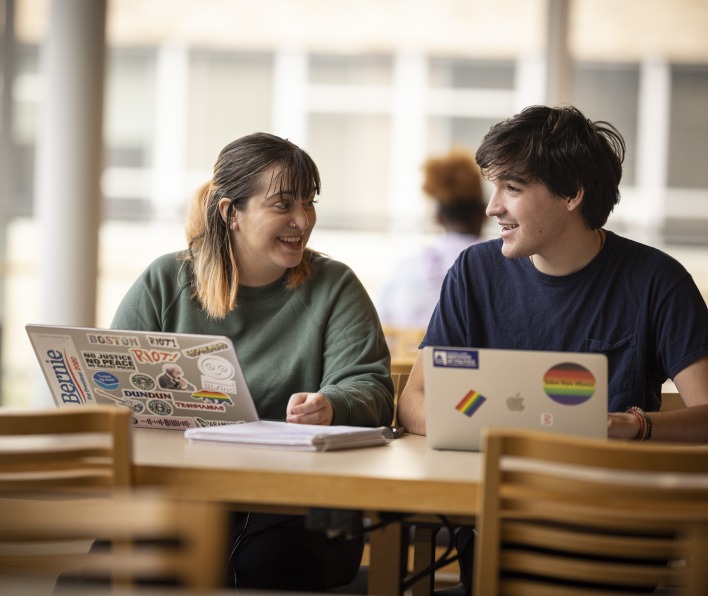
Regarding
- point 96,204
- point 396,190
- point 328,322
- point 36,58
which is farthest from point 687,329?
point 36,58

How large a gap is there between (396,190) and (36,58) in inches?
87.5

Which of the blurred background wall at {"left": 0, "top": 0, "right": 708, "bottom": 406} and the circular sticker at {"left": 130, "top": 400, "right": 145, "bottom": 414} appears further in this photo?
the blurred background wall at {"left": 0, "top": 0, "right": 708, "bottom": 406}

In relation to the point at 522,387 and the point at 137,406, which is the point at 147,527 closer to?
the point at 522,387

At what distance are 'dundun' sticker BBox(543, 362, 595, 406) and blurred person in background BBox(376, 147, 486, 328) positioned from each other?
2.51 metres

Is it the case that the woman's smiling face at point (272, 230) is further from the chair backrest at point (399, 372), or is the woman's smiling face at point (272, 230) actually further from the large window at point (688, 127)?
the large window at point (688, 127)

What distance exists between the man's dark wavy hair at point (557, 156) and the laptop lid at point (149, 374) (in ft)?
2.46

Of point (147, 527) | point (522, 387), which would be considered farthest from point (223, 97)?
point (147, 527)

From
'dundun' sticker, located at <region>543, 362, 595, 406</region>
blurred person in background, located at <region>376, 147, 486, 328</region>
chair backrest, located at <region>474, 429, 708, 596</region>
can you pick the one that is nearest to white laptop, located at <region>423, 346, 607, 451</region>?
'dundun' sticker, located at <region>543, 362, 595, 406</region>

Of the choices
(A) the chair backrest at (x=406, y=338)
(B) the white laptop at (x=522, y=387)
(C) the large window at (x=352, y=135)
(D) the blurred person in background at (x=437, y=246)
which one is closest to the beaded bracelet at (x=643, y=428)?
(B) the white laptop at (x=522, y=387)

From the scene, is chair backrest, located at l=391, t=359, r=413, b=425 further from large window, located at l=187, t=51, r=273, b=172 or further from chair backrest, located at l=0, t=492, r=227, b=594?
large window, located at l=187, t=51, r=273, b=172

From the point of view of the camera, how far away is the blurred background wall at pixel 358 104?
5.79 metres

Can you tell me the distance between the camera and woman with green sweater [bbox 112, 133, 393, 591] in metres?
2.26

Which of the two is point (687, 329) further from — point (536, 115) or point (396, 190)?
point (396, 190)

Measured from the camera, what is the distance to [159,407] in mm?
1988
